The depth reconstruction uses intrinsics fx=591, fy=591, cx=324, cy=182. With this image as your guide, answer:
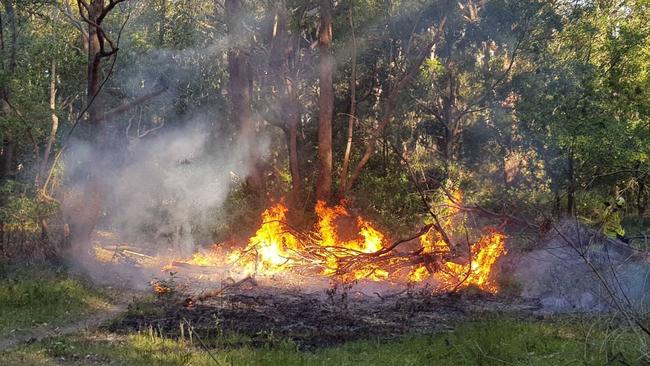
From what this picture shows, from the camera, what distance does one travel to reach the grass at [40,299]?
9398 mm

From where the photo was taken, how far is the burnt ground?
8758mm

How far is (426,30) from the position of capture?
2255 cm

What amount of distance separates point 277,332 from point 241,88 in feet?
39.8

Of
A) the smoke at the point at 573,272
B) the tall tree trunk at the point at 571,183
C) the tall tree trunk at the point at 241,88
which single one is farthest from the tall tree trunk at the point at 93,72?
the tall tree trunk at the point at 571,183

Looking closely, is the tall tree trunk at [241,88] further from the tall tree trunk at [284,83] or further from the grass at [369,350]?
the grass at [369,350]

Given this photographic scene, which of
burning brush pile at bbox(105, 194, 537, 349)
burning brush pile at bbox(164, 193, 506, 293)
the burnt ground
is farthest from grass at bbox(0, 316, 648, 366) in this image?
burning brush pile at bbox(164, 193, 506, 293)

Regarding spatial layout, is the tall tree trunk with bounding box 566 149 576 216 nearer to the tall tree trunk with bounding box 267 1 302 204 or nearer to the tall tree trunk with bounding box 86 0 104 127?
the tall tree trunk with bounding box 267 1 302 204

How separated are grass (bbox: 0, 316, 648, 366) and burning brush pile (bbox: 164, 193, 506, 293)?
9.87 ft

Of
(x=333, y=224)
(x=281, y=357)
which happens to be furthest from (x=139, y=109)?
(x=281, y=357)

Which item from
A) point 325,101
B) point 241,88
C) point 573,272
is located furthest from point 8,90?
point 573,272

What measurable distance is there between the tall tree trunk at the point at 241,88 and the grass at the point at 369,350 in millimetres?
11727

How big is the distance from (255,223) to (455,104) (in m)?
10.1

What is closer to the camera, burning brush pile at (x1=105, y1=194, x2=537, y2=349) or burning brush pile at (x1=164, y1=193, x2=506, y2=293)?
burning brush pile at (x1=105, y1=194, x2=537, y2=349)

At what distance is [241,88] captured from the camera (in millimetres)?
19547
